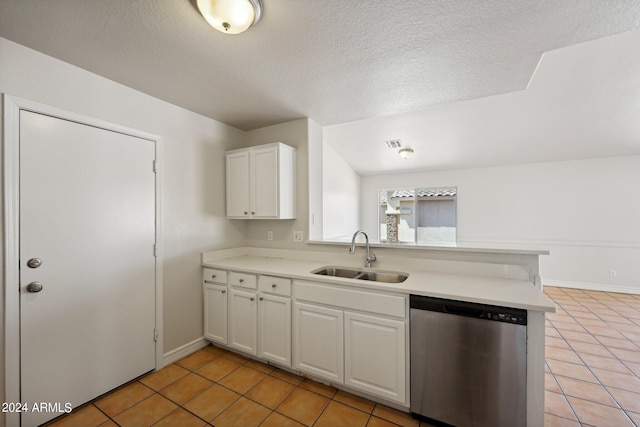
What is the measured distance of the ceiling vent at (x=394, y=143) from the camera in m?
4.68

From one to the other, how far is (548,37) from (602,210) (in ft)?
15.6

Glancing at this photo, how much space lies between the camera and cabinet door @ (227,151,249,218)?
2830 millimetres

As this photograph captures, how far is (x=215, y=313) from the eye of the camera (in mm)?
2609

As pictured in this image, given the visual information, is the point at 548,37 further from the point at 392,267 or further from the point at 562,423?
the point at 562,423

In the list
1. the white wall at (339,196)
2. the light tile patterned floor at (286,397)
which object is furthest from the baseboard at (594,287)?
the white wall at (339,196)

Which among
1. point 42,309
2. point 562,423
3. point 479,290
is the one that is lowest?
point 562,423

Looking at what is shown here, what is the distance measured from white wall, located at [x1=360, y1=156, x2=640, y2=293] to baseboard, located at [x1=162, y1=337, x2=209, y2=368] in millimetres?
5248

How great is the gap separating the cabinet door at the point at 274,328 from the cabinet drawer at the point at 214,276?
49 cm

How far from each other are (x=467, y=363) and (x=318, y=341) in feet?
3.32

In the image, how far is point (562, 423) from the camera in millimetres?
1706

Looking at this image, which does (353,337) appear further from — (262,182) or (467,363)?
(262,182)

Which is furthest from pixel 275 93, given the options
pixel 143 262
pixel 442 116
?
pixel 442 116

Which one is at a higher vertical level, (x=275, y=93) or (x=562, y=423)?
(x=275, y=93)

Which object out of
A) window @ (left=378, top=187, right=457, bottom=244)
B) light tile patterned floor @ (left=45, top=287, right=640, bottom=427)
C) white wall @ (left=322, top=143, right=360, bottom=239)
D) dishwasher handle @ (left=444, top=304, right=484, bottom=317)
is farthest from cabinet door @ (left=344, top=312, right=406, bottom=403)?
window @ (left=378, top=187, right=457, bottom=244)
